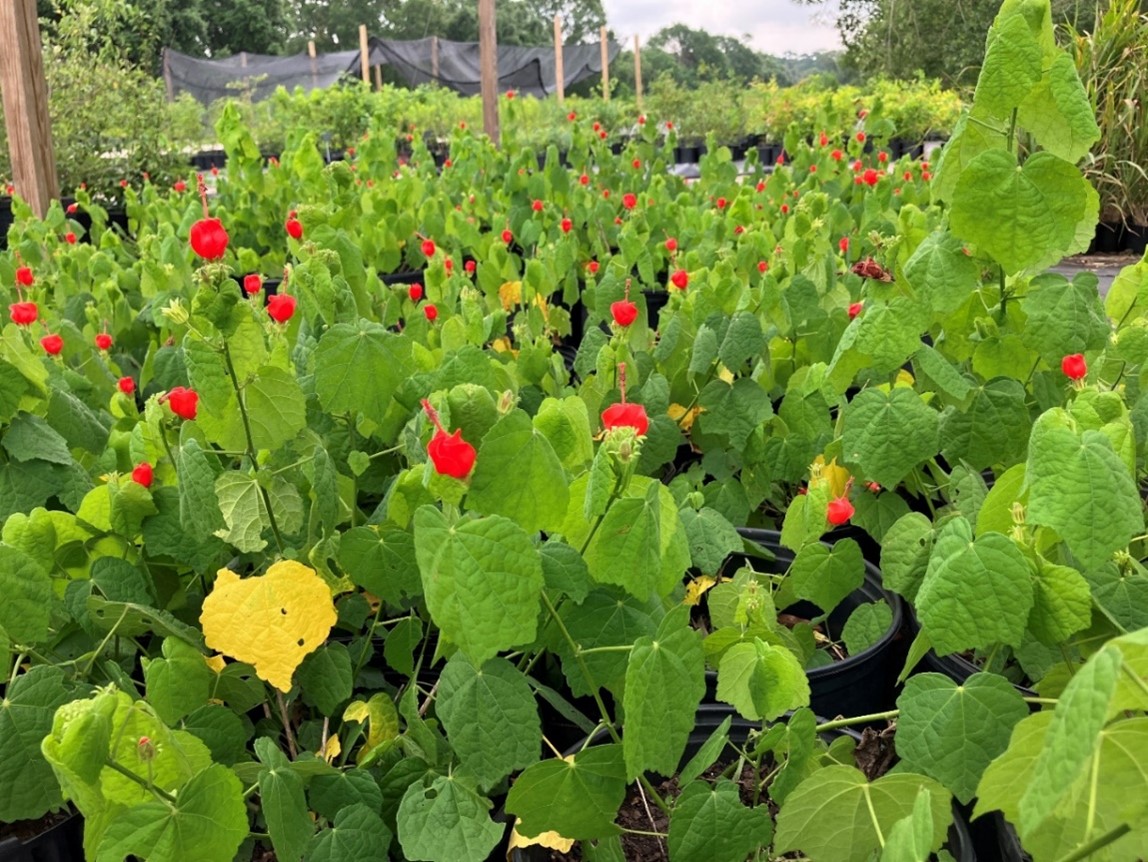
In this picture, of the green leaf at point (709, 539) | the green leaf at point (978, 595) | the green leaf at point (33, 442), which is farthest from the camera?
the green leaf at point (709, 539)

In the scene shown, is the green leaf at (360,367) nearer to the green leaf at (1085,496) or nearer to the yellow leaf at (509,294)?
the green leaf at (1085,496)

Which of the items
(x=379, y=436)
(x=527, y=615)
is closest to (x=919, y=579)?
(x=527, y=615)

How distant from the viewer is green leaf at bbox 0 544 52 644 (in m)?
1.00

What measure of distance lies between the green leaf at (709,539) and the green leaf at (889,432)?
21cm

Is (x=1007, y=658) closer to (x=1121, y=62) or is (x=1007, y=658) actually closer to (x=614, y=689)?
(x=614, y=689)

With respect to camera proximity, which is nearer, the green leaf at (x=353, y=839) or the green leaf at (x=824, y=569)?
the green leaf at (x=353, y=839)

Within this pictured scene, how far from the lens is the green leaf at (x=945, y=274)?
1.23m

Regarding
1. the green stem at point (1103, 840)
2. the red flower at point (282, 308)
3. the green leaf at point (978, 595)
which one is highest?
the red flower at point (282, 308)

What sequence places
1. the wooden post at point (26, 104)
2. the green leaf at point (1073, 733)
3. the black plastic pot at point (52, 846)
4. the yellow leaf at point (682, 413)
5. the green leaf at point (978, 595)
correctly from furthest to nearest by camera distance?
the wooden post at point (26, 104), the yellow leaf at point (682, 413), the black plastic pot at point (52, 846), the green leaf at point (978, 595), the green leaf at point (1073, 733)

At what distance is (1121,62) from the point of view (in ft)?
18.3

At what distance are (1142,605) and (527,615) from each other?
2.27ft

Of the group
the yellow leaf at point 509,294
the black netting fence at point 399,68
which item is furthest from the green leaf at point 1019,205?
the black netting fence at point 399,68

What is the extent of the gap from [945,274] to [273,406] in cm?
81

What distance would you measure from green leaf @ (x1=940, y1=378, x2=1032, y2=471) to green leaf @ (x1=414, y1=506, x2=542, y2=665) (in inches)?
32.6
